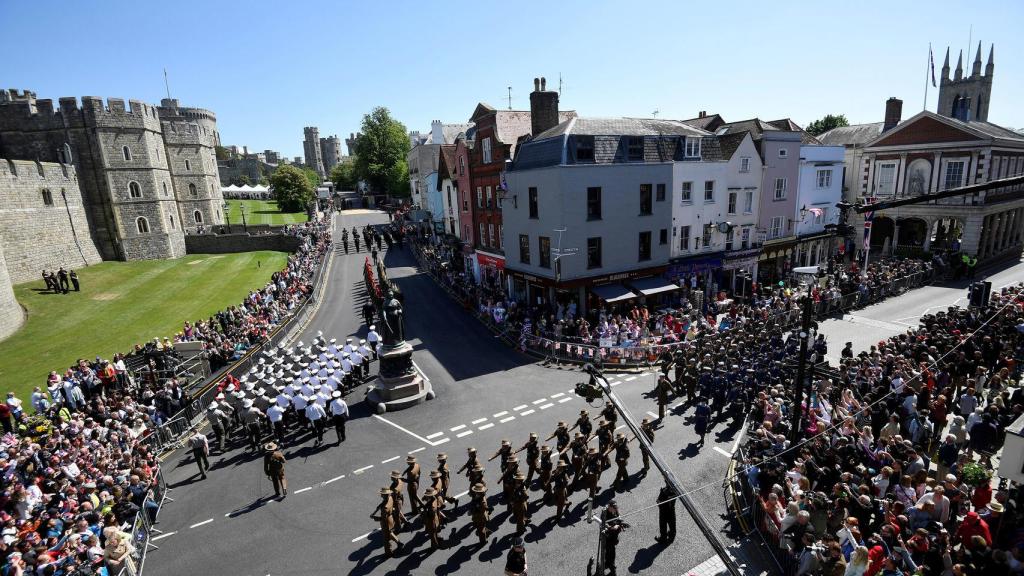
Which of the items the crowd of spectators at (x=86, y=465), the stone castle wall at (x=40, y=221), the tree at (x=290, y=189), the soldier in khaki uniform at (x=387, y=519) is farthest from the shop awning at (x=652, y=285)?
the tree at (x=290, y=189)

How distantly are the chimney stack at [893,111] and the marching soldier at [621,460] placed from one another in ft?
157

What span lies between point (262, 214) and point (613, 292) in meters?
67.6

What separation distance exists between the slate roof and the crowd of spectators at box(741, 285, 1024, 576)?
38.8 meters

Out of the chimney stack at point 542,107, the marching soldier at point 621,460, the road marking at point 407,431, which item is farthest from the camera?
the chimney stack at point 542,107

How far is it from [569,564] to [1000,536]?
24.9 ft

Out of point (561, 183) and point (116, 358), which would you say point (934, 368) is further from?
point (116, 358)

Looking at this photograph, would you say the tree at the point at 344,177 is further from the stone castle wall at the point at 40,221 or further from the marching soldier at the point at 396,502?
the marching soldier at the point at 396,502

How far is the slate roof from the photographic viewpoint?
4691 centimetres

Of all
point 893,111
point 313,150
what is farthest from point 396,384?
point 313,150

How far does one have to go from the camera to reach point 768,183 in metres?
32.7

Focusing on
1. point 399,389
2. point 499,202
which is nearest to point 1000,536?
point 399,389

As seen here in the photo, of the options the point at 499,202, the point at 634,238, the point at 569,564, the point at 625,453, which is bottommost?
the point at 569,564

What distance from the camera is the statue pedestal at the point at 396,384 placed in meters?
18.2

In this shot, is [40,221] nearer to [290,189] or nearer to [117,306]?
[117,306]
